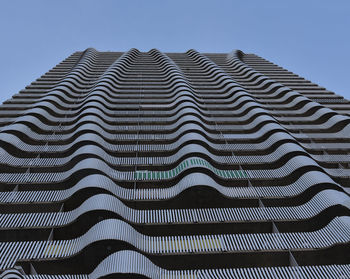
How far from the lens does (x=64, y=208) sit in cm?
1966

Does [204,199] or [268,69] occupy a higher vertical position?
[268,69]

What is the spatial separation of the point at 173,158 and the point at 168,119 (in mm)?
8595

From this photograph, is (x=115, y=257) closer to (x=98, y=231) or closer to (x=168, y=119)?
(x=98, y=231)

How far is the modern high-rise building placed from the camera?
15362 millimetres

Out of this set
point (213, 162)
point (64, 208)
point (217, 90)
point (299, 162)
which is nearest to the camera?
point (64, 208)

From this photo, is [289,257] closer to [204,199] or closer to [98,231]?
[204,199]

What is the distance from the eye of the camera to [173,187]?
21031 mm

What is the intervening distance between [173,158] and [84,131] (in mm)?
8616

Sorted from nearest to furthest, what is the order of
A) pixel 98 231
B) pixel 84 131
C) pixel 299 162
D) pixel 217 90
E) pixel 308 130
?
pixel 98 231 < pixel 299 162 < pixel 84 131 < pixel 308 130 < pixel 217 90

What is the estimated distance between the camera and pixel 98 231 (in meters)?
15.5

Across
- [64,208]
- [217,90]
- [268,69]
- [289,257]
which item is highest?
[268,69]

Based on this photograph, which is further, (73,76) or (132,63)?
(132,63)

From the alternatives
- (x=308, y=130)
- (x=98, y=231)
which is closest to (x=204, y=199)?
(x=98, y=231)

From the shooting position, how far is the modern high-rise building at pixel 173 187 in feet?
50.4
